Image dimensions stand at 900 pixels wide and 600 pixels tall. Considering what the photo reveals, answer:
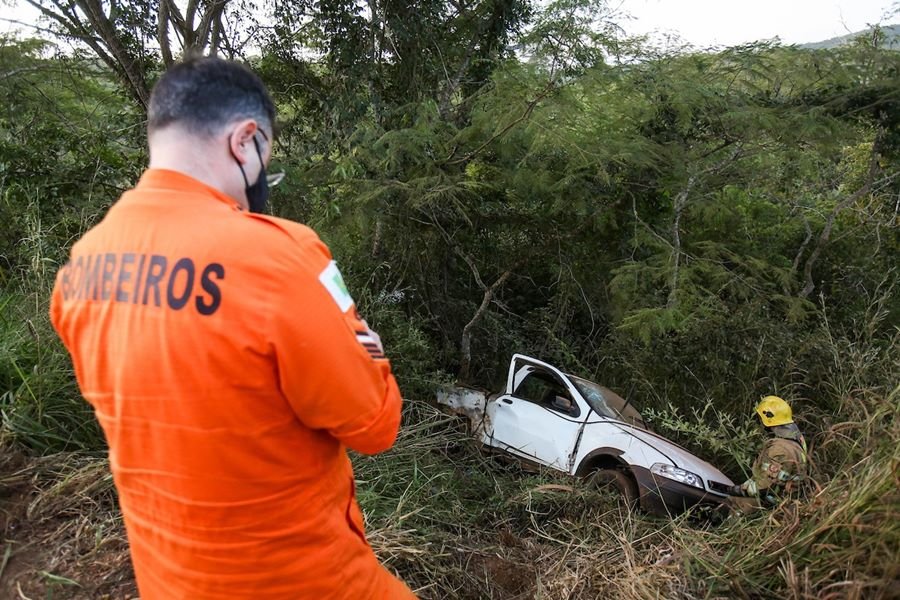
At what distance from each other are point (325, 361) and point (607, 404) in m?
5.37

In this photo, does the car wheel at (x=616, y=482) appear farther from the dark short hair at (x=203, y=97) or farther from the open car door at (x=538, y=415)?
the dark short hair at (x=203, y=97)

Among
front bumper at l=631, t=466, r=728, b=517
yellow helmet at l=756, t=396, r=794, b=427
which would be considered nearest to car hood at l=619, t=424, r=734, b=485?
front bumper at l=631, t=466, r=728, b=517

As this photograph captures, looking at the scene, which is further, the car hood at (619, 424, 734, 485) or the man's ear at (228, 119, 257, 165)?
the car hood at (619, 424, 734, 485)

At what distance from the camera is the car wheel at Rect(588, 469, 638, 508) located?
5102mm

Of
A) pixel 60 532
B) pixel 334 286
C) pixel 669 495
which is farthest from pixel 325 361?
pixel 669 495

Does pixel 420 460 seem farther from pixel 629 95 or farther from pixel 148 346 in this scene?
pixel 629 95

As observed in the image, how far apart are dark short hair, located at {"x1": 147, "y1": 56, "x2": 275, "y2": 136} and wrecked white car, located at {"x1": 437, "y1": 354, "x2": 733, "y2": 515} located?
425 centimetres

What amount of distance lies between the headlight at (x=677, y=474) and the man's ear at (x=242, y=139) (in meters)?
4.73

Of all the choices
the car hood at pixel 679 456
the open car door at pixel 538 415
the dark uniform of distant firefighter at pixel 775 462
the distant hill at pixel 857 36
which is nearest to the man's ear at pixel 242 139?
the dark uniform of distant firefighter at pixel 775 462

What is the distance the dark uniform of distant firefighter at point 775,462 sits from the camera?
2936 millimetres

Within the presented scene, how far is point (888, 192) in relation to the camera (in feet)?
27.7

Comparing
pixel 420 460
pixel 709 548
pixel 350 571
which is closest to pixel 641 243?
pixel 420 460

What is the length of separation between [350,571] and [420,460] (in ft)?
11.6

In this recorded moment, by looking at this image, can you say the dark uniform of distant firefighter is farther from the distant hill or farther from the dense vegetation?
the distant hill
